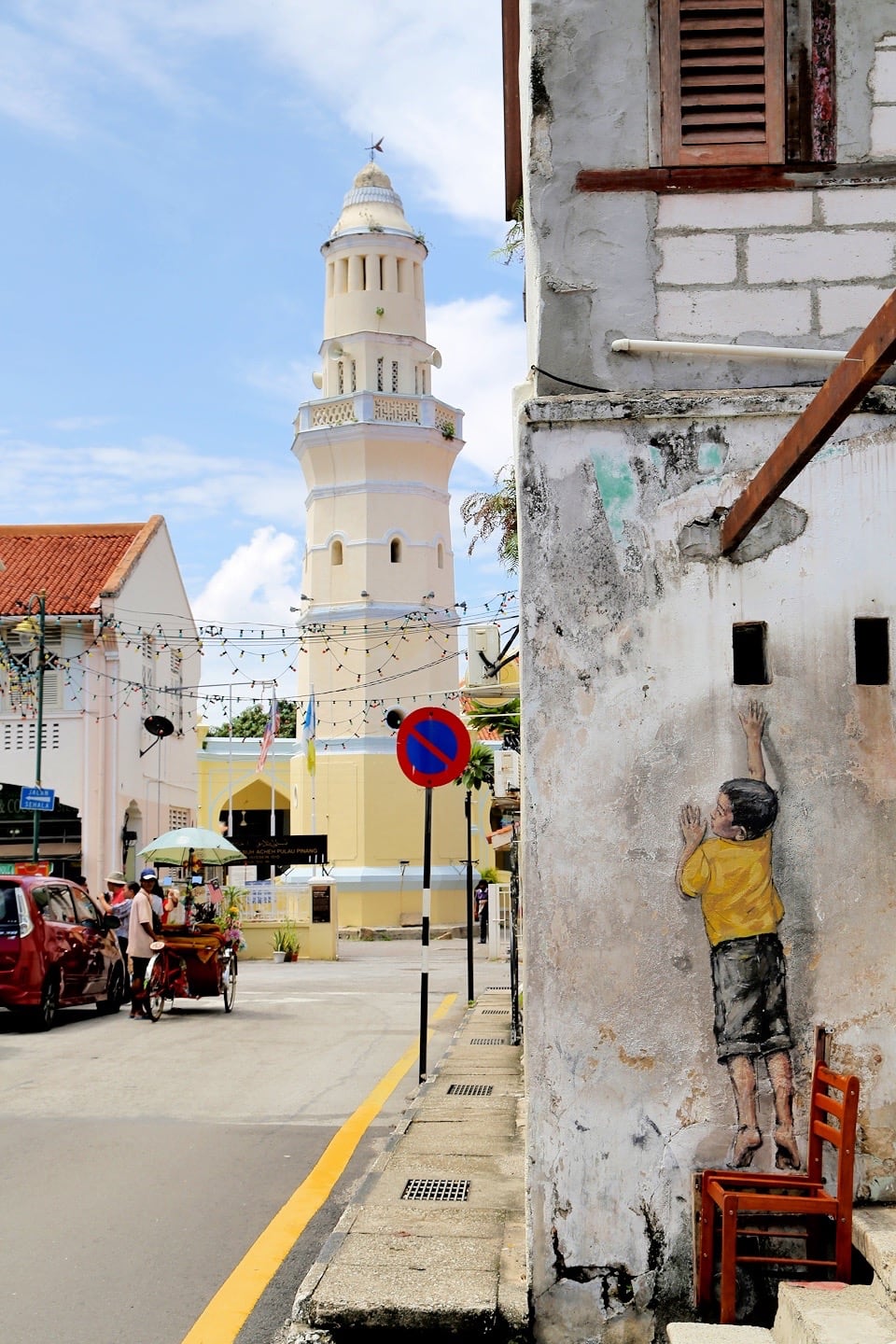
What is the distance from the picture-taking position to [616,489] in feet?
19.0

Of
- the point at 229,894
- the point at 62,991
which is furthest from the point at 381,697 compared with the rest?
the point at 62,991

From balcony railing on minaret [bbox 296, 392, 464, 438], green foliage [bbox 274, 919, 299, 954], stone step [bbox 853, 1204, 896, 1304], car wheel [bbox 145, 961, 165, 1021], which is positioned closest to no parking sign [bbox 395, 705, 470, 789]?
car wheel [bbox 145, 961, 165, 1021]

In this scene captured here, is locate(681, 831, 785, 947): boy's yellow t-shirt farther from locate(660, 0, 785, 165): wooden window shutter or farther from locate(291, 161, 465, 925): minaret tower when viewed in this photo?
locate(291, 161, 465, 925): minaret tower

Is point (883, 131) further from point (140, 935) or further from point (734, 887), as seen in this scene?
point (140, 935)

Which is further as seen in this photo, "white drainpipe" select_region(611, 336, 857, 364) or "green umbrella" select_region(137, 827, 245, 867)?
"green umbrella" select_region(137, 827, 245, 867)

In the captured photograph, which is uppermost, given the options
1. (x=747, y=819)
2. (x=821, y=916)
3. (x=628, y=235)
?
(x=628, y=235)

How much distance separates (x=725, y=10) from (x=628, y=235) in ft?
3.41

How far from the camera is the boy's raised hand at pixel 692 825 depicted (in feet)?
18.5

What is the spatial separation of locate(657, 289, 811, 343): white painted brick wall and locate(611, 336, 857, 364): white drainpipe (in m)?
0.07

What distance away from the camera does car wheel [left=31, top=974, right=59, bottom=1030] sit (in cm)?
1636

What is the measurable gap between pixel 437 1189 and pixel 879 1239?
289 cm

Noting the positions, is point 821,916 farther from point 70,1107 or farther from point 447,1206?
point 70,1107

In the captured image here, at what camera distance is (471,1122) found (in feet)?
31.7

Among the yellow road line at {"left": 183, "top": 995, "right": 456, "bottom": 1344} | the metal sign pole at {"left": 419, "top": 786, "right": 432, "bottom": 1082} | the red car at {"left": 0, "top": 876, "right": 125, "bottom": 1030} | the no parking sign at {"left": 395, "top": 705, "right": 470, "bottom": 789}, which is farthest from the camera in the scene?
the red car at {"left": 0, "top": 876, "right": 125, "bottom": 1030}
